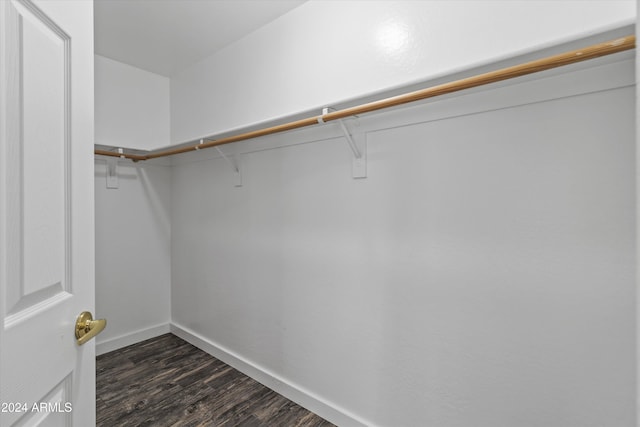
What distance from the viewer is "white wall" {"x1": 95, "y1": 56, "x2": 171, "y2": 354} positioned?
2473 millimetres

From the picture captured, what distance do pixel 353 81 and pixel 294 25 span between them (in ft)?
2.02

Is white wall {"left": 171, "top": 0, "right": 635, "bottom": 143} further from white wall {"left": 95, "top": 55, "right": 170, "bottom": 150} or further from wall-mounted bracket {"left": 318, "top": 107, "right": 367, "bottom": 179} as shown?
white wall {"left": 95, "top": 55, "right": 170, "bottom": 150}

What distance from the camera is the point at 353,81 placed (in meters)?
1.59

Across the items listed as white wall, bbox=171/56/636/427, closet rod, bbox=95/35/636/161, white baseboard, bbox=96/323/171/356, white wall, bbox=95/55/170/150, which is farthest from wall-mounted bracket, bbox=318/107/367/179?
white baseboard, bbox=96/323/171/356

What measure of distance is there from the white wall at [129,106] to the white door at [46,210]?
203 centimetres

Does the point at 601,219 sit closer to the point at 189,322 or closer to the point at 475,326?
the point at 475,326

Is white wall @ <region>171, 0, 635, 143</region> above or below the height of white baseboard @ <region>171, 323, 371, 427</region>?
above

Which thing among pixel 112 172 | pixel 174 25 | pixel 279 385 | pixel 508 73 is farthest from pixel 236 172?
pixel 508 73

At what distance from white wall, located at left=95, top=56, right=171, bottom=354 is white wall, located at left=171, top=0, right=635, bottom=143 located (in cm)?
49

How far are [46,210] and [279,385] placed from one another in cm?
171

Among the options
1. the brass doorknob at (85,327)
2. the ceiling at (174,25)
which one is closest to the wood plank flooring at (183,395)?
the brass doorknob at (85,327)

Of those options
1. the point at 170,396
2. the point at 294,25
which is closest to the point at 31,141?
the point at 294,25

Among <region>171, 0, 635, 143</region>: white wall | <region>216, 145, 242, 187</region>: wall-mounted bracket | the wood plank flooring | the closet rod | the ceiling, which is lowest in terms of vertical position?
the wood plank flooring

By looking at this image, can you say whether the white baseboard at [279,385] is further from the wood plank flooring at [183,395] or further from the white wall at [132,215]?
the white wall at [132,215]
